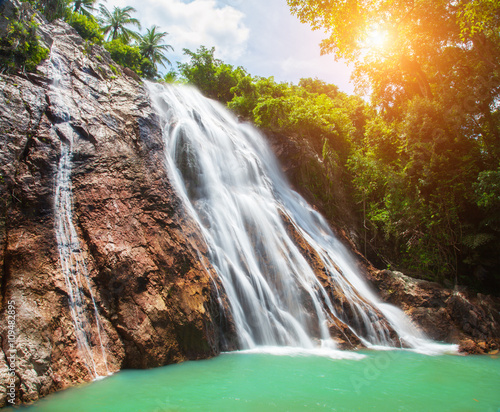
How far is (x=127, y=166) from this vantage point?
707 centimetres

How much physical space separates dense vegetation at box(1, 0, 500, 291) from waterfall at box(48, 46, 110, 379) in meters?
3.12

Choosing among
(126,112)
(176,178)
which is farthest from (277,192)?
(126,112)

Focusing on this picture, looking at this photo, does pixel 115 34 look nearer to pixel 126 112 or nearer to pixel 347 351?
pixel 126 112

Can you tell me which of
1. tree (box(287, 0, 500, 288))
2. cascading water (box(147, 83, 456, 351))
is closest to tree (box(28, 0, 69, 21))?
cascading water (box(147, 83, 456, 351))

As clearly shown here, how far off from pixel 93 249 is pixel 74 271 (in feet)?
1.71

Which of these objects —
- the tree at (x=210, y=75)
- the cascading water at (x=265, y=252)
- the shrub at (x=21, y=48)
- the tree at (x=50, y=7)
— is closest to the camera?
the cascading water at (x=265, y=252)

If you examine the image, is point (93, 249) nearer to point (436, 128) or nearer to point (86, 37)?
point (436, 128)

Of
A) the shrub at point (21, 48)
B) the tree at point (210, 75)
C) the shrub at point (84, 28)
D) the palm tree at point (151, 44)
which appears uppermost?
the palm tree at point (151, 44)

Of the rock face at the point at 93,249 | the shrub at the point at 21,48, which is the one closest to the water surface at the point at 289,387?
the rock face at the point at 93,249

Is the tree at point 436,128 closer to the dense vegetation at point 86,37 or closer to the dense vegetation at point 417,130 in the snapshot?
the dense vegetation at point 417,130

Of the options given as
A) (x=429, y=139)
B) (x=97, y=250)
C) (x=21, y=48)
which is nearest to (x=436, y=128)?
(x=429, y=139)

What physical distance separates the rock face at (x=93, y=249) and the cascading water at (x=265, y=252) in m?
1.05

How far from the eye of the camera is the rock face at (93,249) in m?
4.06

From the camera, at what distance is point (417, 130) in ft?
36.7
